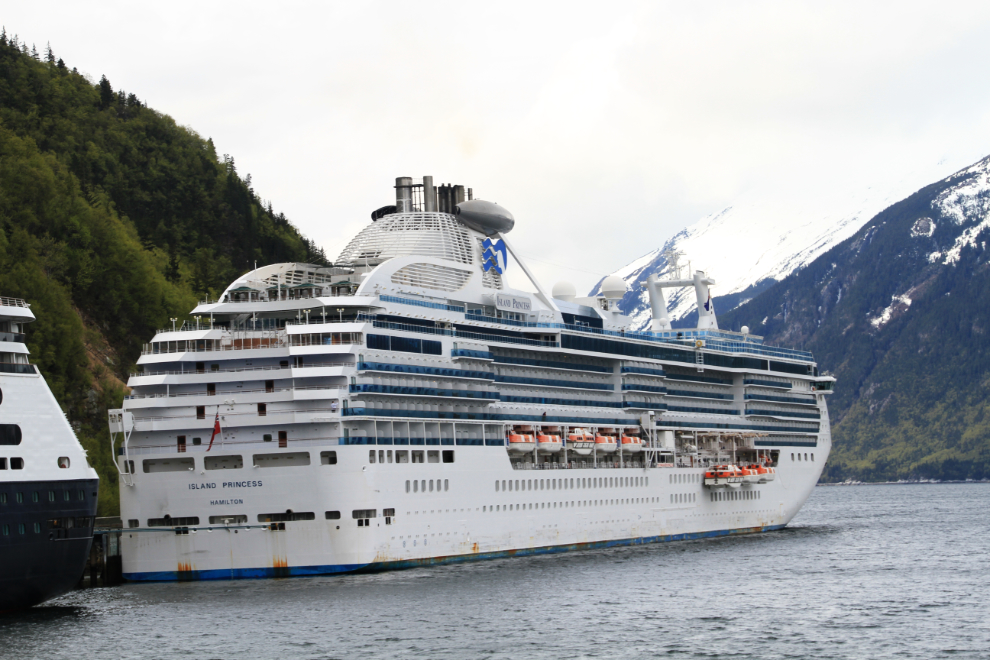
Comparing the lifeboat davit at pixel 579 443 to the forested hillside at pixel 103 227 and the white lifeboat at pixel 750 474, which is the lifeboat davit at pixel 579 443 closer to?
the white lifeboat at pixel 750 474

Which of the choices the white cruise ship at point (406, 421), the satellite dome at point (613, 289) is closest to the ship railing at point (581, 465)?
the white cruise ship at point (406, 421)

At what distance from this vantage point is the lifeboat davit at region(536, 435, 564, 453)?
230 ft

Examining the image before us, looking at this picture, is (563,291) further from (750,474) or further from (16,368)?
(16,368)

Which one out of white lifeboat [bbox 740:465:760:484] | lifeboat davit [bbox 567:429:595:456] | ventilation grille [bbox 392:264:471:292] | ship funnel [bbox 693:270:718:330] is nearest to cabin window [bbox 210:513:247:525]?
ventilation grille [bbox 392:264:471:292]

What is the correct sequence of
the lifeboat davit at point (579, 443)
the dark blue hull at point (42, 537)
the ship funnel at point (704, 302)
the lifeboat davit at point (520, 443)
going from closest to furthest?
the dark blue hull at point (42, 537) → the lifeboat davit at point (520, 443) → the lifeboat davit at point (579, 443) → the ship funnel at point (704, 302)

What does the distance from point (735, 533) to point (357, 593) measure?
41.6 metres

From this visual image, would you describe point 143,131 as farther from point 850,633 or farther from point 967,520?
point 850,633

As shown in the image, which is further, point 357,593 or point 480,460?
point 480,460

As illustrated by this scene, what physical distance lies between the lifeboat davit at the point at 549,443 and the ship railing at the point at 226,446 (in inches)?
615

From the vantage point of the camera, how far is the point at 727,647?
42.2 meters

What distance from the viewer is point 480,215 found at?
74125 mm

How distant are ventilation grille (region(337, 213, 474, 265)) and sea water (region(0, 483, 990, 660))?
16.4 m

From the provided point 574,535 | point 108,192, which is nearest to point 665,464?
point 574,535

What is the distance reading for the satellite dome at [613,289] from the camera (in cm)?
8638
